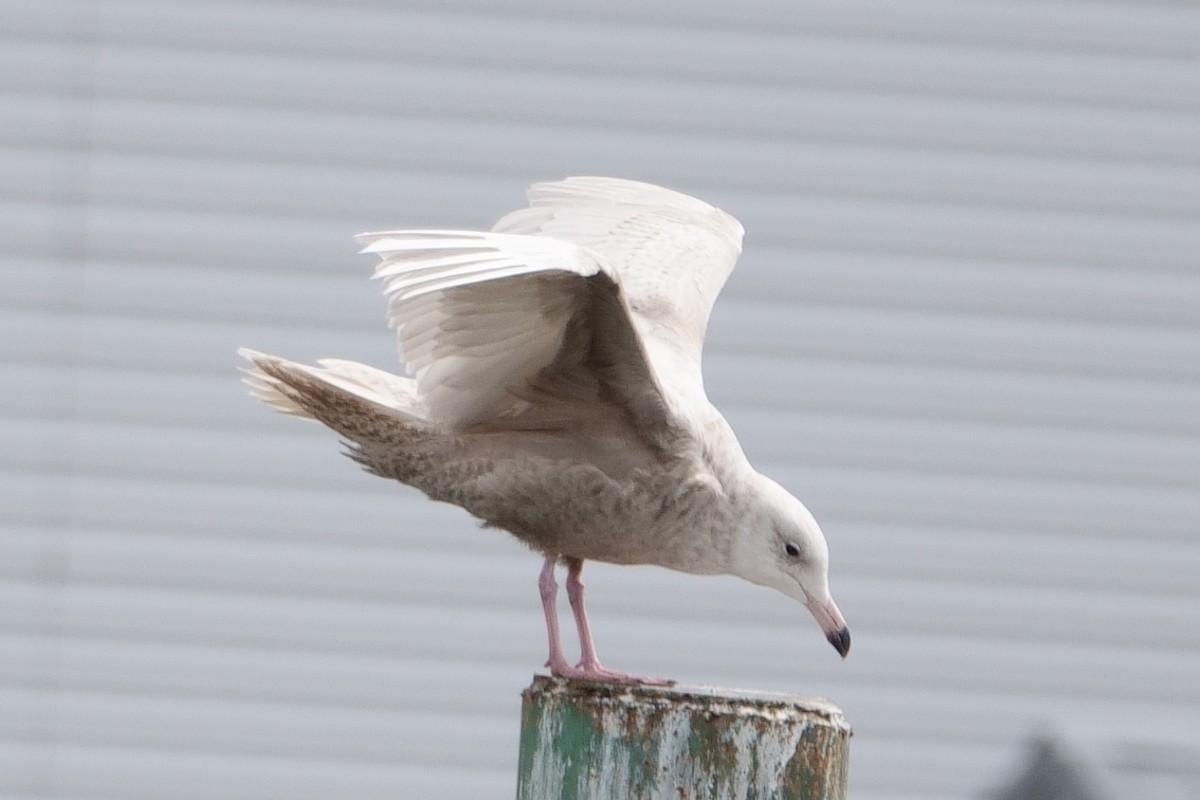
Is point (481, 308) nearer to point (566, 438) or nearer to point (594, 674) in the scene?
point (566, 438)

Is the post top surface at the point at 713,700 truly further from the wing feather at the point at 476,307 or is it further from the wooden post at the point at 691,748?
the wing feather at the point at 476,307

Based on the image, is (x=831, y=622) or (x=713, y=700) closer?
(x=713, y=700)

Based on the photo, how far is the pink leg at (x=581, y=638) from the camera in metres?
3.62

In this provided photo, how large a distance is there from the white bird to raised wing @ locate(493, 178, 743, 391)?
0.23 metres

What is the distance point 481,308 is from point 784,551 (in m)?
0.83

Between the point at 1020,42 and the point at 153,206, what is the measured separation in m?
3.15

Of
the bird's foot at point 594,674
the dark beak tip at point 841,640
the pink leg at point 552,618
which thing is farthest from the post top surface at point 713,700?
the dark beak tip at point 841,640

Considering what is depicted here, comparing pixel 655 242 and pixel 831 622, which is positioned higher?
pixel 655 242

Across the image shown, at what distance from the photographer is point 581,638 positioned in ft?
13.1

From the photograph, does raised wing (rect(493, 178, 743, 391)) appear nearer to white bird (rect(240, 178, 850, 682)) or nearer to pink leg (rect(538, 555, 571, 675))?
white bird (rect(240, 178, 850, 682))

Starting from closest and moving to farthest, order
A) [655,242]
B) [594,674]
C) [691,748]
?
[691,748]
[594,674]
[655,242]

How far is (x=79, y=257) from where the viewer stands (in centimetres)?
667

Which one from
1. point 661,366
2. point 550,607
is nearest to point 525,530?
point 550,607

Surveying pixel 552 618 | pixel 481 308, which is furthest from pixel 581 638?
pixel 481 308
